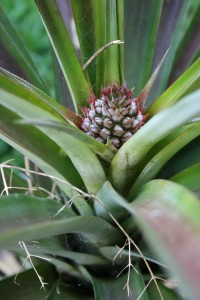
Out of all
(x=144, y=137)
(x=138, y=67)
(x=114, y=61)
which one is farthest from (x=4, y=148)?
(x=144, y=137)

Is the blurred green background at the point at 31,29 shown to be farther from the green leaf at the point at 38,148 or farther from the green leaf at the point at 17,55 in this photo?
the green leaf at the point at 38,148

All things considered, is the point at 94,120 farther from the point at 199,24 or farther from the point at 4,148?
the point at 4,148

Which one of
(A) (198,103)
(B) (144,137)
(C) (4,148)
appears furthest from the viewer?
(C) (4,148)

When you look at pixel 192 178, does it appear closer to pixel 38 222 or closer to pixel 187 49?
pixel 38 222

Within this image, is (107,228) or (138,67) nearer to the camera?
(107,228)

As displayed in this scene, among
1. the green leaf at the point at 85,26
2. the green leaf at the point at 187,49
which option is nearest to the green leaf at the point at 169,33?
the green leaf at the point at 187,49

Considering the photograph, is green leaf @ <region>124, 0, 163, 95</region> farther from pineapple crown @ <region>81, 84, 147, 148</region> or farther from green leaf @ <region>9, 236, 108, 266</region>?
green leaf @ <region>9, 236, 108, 266</region>

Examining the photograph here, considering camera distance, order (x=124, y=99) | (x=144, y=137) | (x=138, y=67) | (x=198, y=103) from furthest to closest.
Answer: (x=138, y=67), (x=124, y=99), (x=144, y=137), (x=198, y=103)
